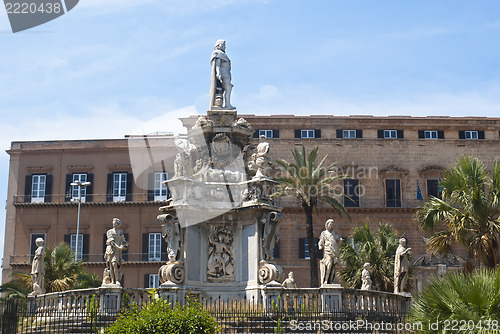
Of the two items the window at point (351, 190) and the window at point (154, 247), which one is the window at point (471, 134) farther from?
the window at point (154, 247)

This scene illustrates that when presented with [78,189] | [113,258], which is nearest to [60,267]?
[113,258]

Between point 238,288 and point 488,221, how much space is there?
32.1 feet

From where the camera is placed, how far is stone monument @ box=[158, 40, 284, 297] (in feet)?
63.4

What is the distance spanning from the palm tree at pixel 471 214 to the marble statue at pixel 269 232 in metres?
8.02

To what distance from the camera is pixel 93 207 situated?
2052 inches

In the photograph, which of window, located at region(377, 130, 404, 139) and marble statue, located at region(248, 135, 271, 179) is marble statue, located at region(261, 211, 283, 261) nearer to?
marble statue, located at region(248, 135, 271, 179)

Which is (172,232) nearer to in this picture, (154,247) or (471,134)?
(154,247)

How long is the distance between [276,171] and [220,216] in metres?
32.4

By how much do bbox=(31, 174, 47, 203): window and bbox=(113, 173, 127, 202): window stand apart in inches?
217

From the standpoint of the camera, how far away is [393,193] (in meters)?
53.6

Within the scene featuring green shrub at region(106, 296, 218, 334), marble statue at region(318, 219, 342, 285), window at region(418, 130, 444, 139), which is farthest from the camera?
window at region(418, 130, 444, 139)

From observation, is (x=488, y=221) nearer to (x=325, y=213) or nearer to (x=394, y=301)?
(x=394, y=301)

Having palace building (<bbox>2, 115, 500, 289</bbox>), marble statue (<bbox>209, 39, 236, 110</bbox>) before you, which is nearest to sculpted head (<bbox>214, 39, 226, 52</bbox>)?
marble statue (<bbox>209, 39, 236, 110</bbox>)

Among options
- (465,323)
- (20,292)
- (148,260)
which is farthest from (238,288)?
(148,260)
